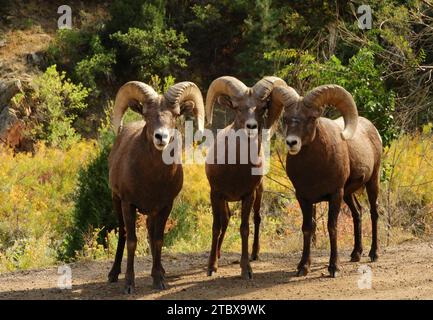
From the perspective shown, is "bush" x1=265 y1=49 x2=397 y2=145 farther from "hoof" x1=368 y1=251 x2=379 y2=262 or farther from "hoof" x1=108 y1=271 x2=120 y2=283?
"hoof" x1=108 y1=271 x2=120 y2=283

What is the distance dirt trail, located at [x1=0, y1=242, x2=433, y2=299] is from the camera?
7699mm

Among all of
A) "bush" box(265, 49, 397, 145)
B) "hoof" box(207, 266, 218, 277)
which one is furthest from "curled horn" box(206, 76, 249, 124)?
"bush" box(265, 49, 397, 145)

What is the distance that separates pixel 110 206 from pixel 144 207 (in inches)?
196

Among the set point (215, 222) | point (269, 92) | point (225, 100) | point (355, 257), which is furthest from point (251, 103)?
point (355, 257)

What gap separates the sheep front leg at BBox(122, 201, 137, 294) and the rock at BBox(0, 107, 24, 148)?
18.0 meters

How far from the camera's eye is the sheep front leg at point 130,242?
7828 mm

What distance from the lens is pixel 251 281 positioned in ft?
27.6

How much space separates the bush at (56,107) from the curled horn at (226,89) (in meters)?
15.5

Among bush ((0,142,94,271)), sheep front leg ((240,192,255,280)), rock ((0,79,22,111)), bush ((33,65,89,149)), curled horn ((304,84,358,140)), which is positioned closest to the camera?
curled horn ((304,84,358,140))

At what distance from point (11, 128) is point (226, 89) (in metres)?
18.5

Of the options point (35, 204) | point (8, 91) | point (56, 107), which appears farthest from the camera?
point (8, 91)

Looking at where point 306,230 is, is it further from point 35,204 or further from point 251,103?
point 35,204

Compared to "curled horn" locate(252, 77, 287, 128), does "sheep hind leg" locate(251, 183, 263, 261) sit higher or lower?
lower

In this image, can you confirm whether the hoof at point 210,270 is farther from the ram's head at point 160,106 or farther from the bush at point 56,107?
the bush at point 56,107
